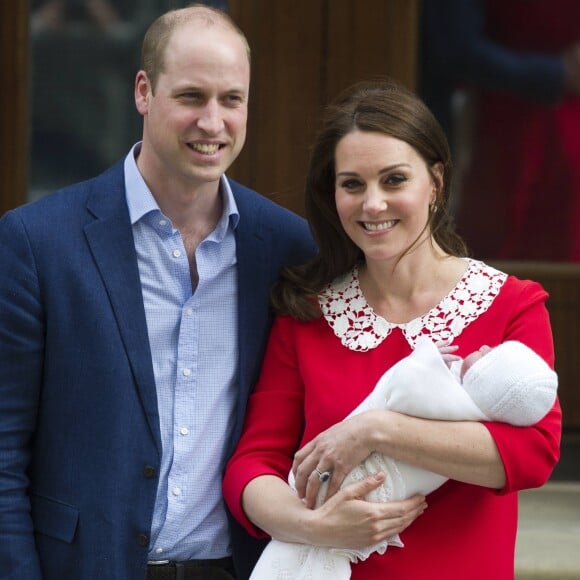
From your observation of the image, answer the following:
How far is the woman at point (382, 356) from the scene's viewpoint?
9.52 ft

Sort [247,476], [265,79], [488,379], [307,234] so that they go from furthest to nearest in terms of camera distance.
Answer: [265,79] < [307,234] < [247,476] < [488,379]

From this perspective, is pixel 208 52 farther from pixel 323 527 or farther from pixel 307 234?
pixel 323 527

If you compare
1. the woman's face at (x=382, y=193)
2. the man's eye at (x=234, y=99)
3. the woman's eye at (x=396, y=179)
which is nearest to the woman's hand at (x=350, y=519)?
the woman's face at (x=382, y=193)

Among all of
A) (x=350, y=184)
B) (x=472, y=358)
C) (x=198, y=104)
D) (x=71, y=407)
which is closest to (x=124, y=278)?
(x=71, y=407)

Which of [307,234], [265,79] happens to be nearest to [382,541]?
[307,234]

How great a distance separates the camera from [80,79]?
529cm

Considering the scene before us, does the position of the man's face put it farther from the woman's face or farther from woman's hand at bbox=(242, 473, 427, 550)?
woman's hand at bbox=(242, 473, 427, 550)

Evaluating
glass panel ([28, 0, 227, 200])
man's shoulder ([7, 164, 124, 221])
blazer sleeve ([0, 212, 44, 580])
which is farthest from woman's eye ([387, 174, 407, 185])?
glass panel ([28, 0, 227, 200])

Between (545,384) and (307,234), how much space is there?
34.1 inches

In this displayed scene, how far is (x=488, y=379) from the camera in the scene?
282 centimetres

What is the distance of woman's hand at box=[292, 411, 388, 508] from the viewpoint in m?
2.90

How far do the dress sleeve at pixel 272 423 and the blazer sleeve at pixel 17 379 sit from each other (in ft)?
1.47

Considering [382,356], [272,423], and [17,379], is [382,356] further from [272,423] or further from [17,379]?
[17,379]

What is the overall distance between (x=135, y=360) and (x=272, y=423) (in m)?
0.34
